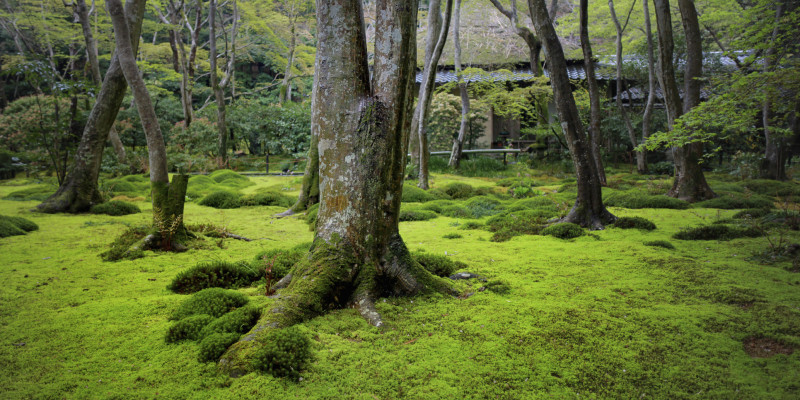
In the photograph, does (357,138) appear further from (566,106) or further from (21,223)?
(21,223)

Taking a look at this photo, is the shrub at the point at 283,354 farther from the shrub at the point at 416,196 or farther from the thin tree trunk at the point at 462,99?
the thin tree trunk at the point at 462,99

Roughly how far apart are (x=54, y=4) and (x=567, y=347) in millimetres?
24987

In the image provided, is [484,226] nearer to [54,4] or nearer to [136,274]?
[136,274]

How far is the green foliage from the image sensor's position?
175 inches

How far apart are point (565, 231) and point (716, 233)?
5.87 ft

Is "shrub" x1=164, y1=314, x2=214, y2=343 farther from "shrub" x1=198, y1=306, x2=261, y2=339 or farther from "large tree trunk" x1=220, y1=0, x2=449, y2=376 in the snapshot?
"large tree trunk" x1=220, y1=0, x2=449, y2=376

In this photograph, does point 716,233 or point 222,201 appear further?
point 222,201

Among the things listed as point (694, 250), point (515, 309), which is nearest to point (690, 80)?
point (694, 250)

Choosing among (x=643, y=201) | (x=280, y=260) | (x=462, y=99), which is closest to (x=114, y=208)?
(x=280, y=260)

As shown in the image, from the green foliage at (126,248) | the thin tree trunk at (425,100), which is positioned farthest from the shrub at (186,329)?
the thin tree trunk at (425,100)

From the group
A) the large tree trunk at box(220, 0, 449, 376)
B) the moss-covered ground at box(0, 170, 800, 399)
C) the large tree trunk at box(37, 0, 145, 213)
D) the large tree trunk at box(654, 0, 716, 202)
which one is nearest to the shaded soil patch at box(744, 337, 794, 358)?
the moss-covered ground at box(0, 170, 800, 399)

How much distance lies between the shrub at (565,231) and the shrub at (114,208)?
6950mm

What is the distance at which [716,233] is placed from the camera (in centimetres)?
523

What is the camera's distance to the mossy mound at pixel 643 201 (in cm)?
731
